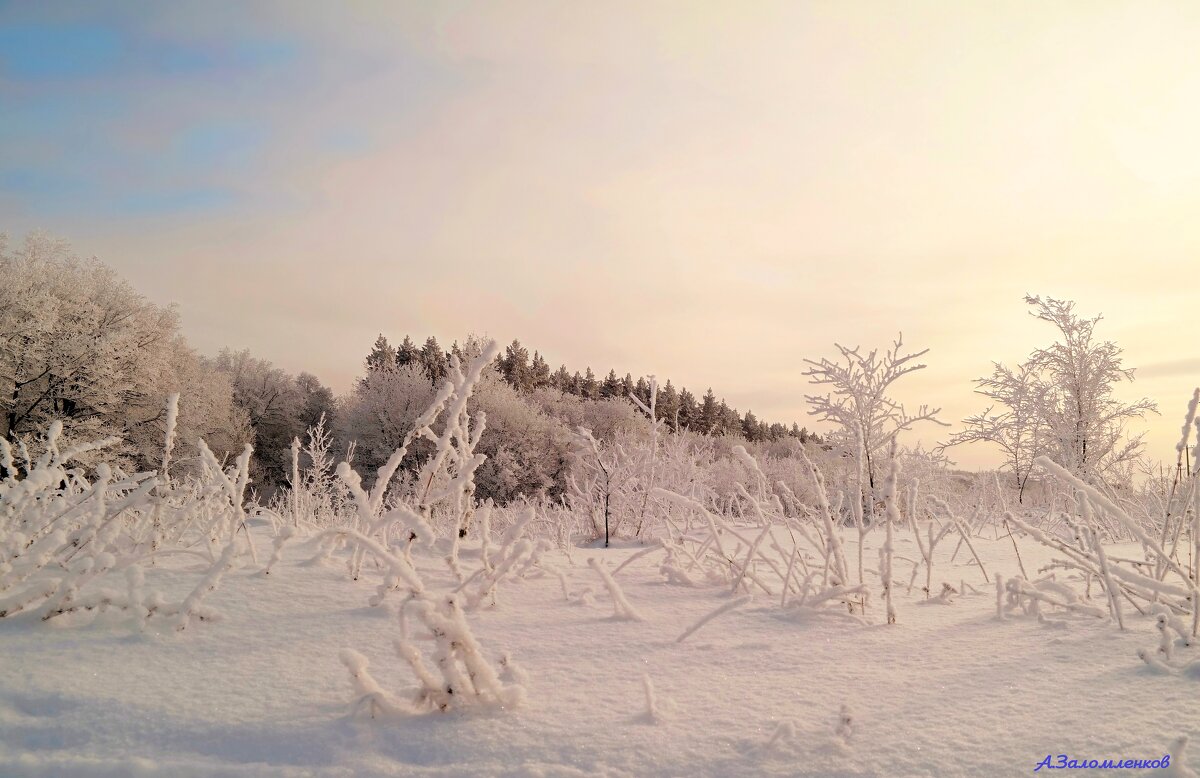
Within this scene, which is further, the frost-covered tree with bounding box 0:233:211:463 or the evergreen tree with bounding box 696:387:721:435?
the evergreen tree with bounding box 696:387:721:435

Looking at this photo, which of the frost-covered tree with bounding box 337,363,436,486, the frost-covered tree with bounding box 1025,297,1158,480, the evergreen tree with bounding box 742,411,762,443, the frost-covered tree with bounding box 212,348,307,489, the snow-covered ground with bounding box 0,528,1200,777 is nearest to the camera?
the snow-covered ground with bounding box 0,528,1200,777

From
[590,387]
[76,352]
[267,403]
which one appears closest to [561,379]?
[590,387]

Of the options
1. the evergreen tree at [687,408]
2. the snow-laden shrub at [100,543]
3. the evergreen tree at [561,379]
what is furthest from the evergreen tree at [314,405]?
the snow-laden shrub at [100,543]

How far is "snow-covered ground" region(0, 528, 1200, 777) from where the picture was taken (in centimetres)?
146

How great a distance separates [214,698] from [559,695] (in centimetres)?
88

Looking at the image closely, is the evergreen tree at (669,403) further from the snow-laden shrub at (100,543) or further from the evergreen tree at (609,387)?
the snow-laden shrub at (100,543)

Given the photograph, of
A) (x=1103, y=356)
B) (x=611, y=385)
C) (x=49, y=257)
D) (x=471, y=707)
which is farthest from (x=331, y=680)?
(x=611, y=385)

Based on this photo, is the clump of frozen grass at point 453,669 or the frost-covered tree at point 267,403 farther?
the frost-covered tree at point 267,403

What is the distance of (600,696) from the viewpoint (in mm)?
1812

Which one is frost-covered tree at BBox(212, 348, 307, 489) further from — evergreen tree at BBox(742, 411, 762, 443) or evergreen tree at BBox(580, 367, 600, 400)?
evergreen tree at BBox(742, 411, 762, 443)

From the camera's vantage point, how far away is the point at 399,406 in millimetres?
30984

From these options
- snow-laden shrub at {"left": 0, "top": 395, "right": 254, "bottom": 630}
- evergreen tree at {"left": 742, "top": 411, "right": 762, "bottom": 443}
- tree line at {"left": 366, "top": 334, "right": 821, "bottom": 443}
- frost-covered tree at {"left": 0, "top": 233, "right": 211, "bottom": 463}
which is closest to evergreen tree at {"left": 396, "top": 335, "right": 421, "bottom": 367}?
tree line at {"left": 366, "top": 334, "right": 821, "bottom": 443}

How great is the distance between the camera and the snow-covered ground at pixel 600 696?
1.46 metres

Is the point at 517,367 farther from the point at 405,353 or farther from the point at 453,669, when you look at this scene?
the point at 453,669
